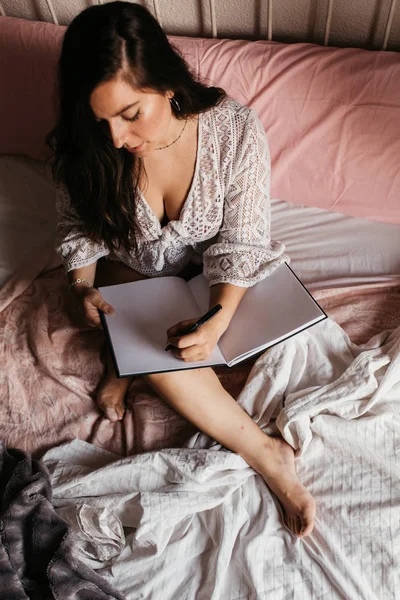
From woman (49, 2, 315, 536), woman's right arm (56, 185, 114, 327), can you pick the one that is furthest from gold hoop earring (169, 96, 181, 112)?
woman's right arm (56, 185, 114, 327)

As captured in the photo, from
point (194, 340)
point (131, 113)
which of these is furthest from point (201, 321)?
point (131, 113)

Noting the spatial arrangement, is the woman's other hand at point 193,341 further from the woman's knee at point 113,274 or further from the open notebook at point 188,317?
the woman's knee at point 113,274

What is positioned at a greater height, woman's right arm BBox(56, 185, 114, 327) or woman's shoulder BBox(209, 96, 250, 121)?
woman's shoulder BBox(209, 96, 250, 121)

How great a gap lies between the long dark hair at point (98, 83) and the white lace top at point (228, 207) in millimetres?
49

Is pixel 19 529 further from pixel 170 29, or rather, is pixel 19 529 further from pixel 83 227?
pixel 170 29

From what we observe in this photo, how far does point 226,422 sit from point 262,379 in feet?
0.39

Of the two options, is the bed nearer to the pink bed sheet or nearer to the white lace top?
the pink bed sheet

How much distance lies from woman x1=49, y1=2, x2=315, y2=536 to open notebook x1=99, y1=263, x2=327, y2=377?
4 cm

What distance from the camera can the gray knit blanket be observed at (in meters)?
0.95

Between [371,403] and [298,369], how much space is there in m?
0.16

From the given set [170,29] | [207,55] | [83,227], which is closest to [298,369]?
[83,227]

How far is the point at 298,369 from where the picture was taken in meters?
1.20

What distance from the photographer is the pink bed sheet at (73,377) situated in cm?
121

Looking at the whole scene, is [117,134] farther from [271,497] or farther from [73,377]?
[271,497]
